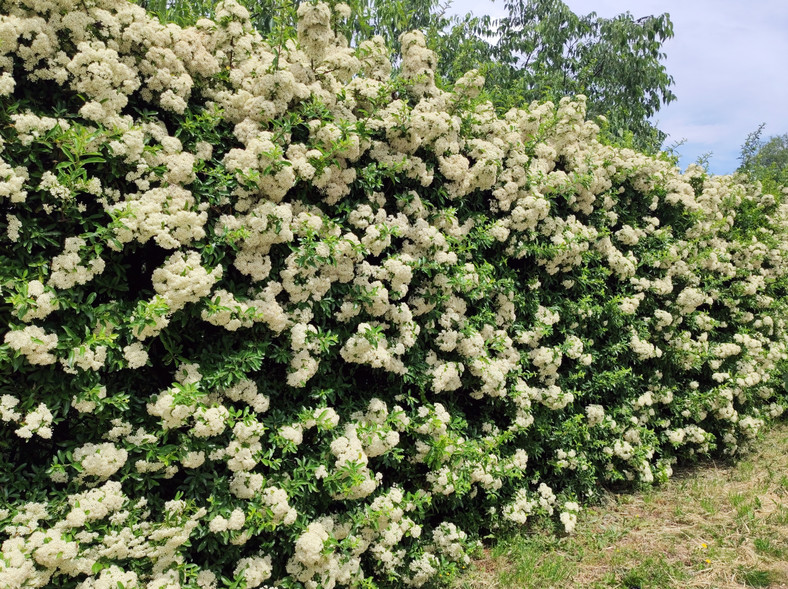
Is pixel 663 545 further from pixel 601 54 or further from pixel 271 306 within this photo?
pixel 601 54

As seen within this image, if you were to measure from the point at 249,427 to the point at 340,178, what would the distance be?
1507 millimetres

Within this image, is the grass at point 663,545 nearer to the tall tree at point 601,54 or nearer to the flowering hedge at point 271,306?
the flowering hedge at point 271,306

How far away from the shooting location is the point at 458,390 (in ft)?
13.7

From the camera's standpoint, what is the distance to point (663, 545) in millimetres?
4367

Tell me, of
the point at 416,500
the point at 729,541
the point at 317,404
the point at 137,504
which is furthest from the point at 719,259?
the point at 137,504

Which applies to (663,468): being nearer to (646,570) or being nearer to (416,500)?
(646,570)

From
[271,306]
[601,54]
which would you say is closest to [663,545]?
[271,306]

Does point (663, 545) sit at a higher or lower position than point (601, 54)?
lower

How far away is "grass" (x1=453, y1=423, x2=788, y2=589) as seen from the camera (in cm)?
386

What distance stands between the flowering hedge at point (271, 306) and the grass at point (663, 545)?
0.25 metres

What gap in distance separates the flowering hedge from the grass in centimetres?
25

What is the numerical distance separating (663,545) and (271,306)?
3673 mm

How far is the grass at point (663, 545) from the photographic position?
386cm

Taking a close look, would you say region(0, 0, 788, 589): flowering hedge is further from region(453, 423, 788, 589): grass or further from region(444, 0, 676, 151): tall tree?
region(444, 0, 676, 151): tall tree
